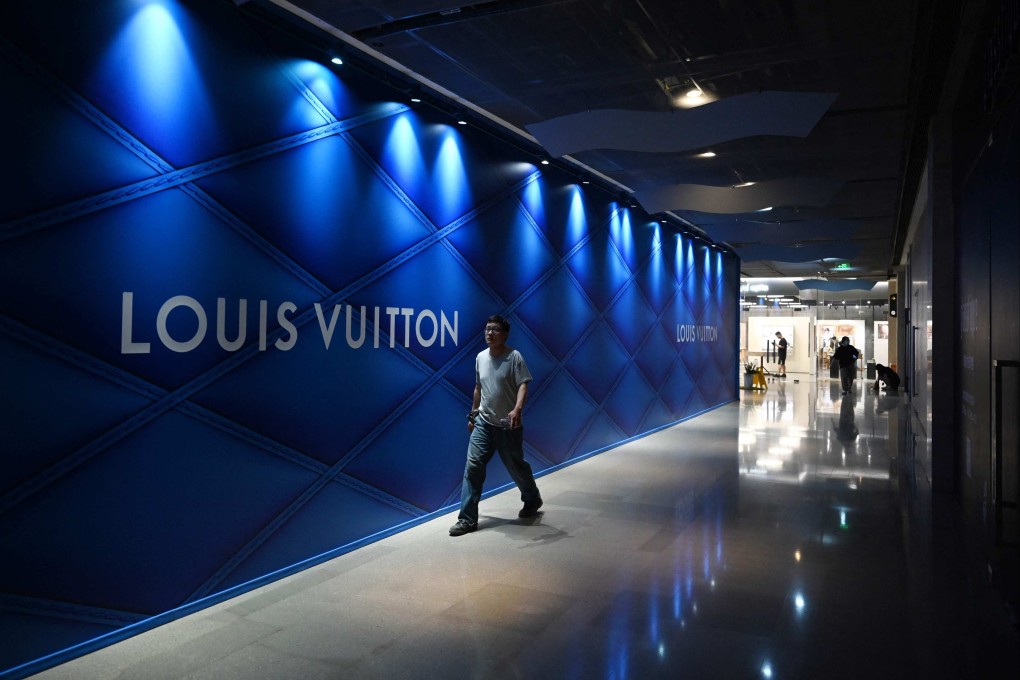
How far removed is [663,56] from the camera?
197 inches

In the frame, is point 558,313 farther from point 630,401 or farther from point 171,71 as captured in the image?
point 171,71

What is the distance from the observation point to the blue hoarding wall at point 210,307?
3037 mm

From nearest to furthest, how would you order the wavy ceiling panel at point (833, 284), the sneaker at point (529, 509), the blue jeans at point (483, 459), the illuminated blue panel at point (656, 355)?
the blue jeans at point (483, 459) < the sneaker at point (529, 509) < the illuminated blue panel at point (656, 355) < the wavy ceiling panel at point (833, 284)

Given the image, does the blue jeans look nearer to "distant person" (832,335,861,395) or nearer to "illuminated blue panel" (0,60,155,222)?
"illuminated blue panel" (0,60,155,222)

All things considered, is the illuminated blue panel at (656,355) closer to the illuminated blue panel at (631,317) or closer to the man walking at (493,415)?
the illuminated blue panel at (631,317)

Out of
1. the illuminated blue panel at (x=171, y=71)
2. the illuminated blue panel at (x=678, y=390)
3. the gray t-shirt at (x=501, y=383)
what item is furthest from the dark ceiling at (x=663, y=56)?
the illuminated blue panel at (x=678, y=390)

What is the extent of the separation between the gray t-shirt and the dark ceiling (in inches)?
84.8

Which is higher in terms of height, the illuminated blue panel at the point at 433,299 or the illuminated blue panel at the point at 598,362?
the illuminated blue panel at the point at 433,299

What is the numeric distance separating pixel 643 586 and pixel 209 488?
8.17 ft

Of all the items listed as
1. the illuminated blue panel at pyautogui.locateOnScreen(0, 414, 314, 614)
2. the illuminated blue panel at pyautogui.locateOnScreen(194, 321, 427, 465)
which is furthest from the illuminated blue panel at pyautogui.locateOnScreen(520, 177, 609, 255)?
the illuminated blue panel at pyautogui.locateOnScreen(0, 414, 314, 614)

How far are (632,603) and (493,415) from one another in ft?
6.24

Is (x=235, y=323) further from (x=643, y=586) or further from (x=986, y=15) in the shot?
(x=986, y=15)

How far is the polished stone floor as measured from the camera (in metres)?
3.10

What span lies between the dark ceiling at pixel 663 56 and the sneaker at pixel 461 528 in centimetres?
334
